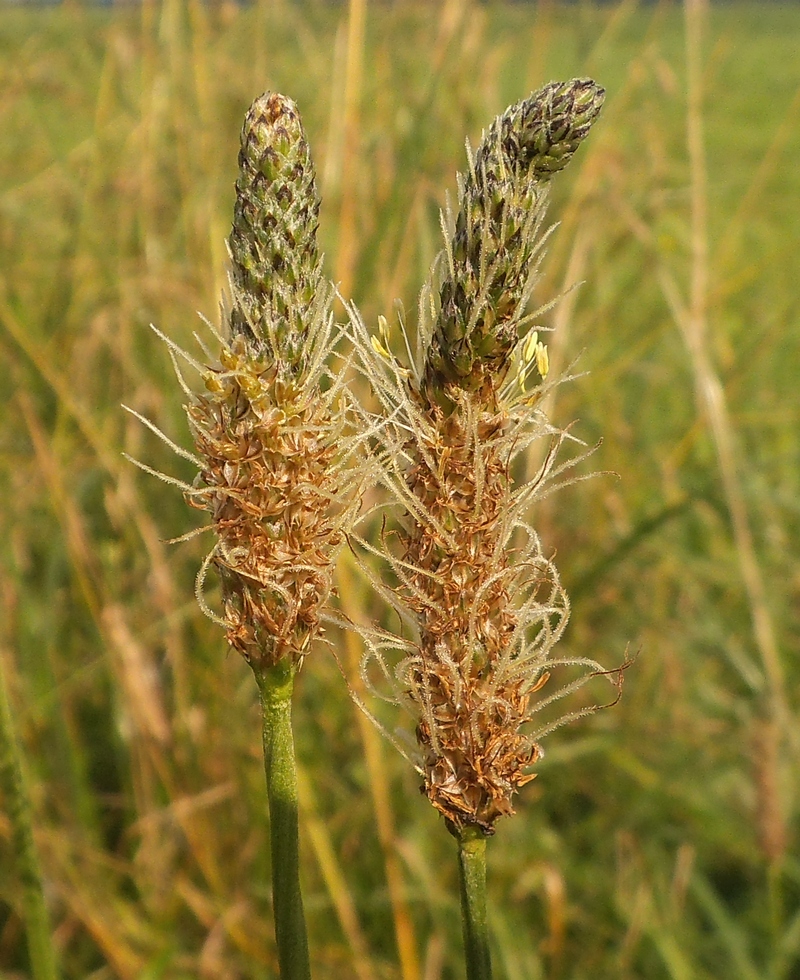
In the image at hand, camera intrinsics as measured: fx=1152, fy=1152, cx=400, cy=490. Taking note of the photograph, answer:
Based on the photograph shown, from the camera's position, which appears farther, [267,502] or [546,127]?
[267,502]

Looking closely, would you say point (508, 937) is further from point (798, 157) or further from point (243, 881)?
point (798, 157)

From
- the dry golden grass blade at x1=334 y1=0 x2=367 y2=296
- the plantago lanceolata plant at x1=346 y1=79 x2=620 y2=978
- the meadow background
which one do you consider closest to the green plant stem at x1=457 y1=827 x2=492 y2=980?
the plantago lanceolata plant at x1=346 y1=79 x2=620 y2=978

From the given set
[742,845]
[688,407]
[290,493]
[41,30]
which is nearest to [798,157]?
[688,407]

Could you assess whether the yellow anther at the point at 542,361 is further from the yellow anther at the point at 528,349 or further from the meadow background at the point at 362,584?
the meadow background at the point at 362,584

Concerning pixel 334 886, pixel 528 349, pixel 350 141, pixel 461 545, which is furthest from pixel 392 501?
pixel 350 141

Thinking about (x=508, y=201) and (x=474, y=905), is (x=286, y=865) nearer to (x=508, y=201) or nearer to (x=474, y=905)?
(x=474, y=905)

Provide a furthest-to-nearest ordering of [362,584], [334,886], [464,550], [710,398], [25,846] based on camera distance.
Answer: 1. [362,584]
2. [710,398]
3. [334,886]
4. [25,846]
5. [464,550]
